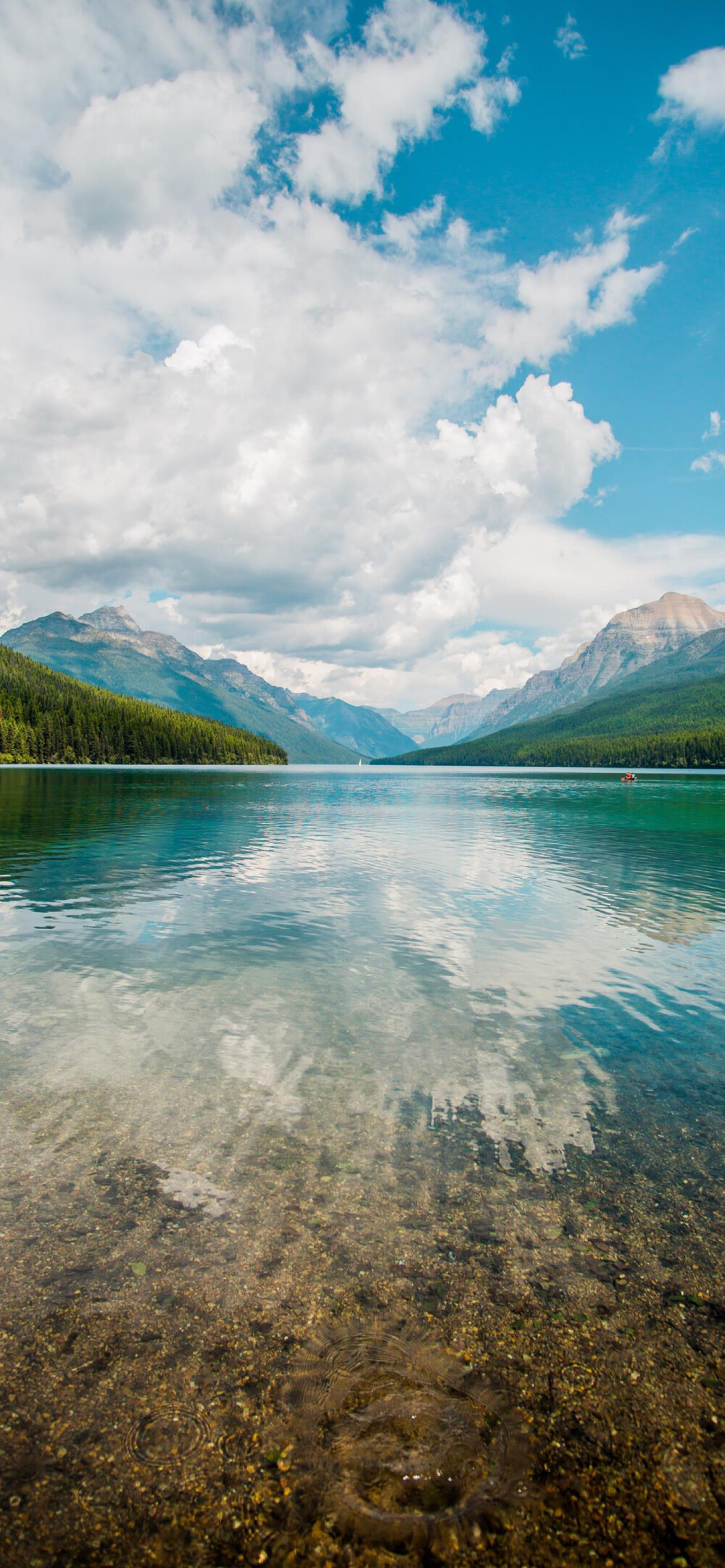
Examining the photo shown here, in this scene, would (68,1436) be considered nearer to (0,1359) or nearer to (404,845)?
(0,1359)

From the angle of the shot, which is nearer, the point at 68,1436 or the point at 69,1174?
the point at 68,1436

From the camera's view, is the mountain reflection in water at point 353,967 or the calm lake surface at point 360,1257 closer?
the calm lake surface at point 360,1257

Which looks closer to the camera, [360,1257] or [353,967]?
[360,1257]

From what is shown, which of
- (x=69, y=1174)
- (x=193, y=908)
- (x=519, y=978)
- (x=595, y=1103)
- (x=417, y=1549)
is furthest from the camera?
(x=193, y=908)

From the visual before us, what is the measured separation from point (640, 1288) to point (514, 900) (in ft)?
84.5

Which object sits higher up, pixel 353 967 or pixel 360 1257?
pixel 360 1257

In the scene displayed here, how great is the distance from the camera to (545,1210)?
32.5ft

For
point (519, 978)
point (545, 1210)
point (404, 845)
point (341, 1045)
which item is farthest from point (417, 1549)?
point (404, 845)

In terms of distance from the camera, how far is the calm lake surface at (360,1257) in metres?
5.64

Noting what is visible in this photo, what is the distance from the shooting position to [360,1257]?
28.8ft

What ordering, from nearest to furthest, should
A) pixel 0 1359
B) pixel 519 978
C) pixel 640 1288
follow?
pixel 0 1359
pixel 640 1288
pixel 519 978

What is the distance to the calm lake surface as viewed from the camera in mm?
5641

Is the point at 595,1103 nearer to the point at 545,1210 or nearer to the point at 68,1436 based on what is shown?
the point at 545,1210

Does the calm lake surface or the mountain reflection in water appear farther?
the mountain reflection in water
